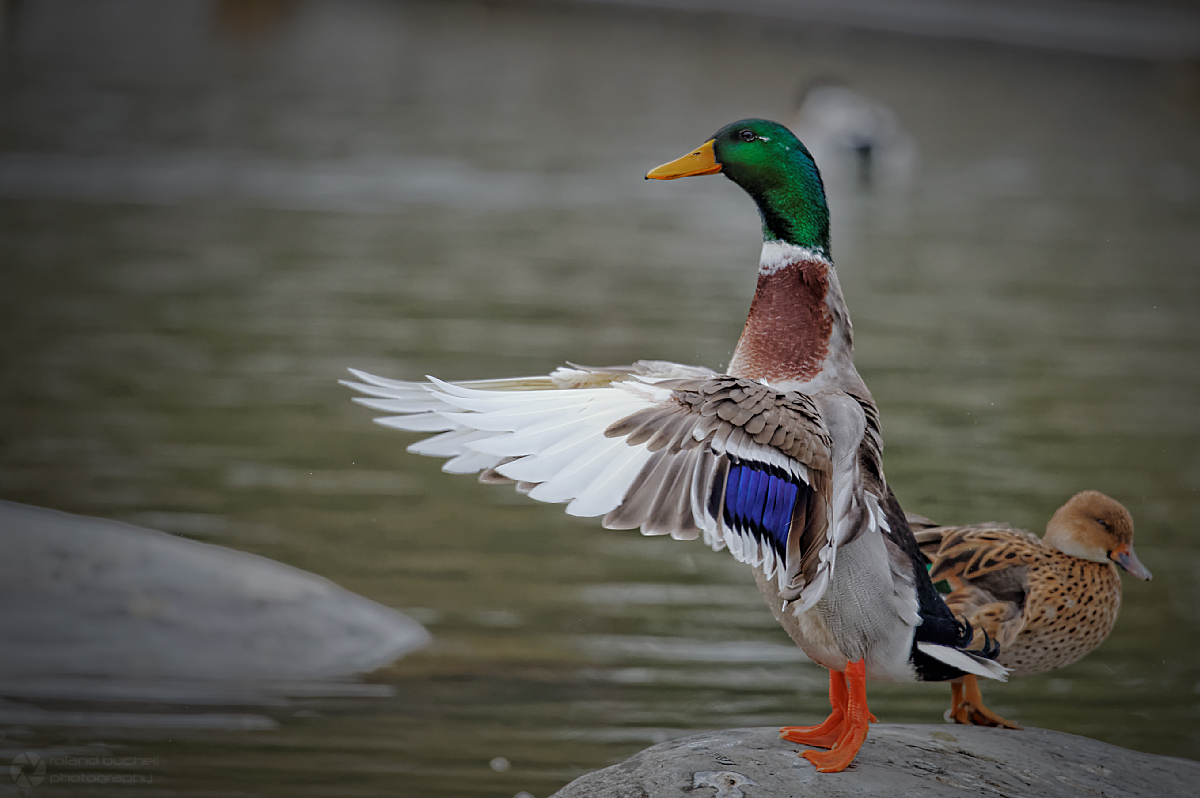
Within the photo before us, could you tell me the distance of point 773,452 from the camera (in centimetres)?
197

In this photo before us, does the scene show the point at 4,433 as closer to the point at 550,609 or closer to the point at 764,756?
the point at 550,609

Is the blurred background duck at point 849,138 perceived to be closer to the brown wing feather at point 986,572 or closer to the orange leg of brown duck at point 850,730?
the brown wing feather at point 986,572

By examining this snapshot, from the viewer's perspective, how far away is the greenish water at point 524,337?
3.17 m

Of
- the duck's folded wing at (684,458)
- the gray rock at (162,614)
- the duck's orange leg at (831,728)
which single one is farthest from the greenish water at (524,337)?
the duck's folded wing at (684,458)

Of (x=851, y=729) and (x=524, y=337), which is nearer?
(x=851, y=729)

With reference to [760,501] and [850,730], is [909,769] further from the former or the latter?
A: [760,501]

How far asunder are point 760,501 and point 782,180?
0.71 m

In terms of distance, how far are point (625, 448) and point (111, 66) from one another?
13747 millimetres

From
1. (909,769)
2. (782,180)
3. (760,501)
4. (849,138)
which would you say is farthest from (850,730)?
(849,138)

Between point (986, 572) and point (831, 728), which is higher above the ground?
point (986, 572)

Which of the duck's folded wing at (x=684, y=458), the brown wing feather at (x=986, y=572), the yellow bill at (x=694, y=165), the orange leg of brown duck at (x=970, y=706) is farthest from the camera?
the orange leg of brown duck at (x=970, y=706)

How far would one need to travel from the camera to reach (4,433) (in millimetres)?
4746

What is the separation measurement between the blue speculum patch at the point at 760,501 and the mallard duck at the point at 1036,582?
78cm

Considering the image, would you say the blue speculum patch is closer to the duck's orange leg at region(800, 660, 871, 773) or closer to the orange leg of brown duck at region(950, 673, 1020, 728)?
the duck's orange leg at region(800, 660, 871, 773)
